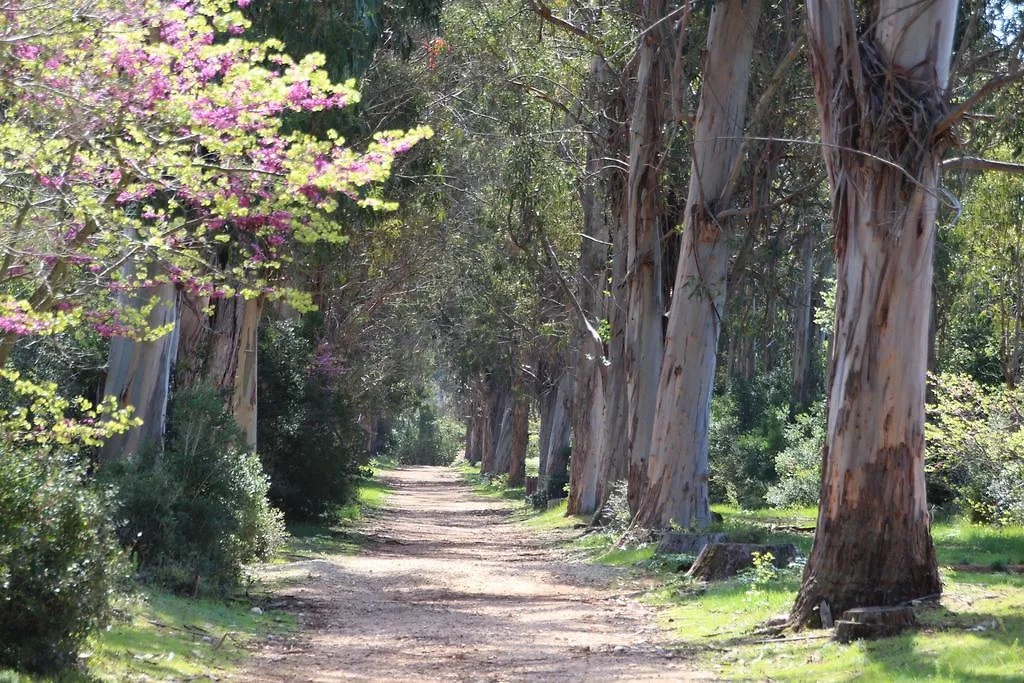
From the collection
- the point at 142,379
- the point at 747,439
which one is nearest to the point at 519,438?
the point at 747,439

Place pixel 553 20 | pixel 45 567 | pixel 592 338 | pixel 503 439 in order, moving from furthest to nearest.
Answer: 1. pixel 503 439
2. pixel 592 338
3. pixel 553 20
4. pixel 45 567

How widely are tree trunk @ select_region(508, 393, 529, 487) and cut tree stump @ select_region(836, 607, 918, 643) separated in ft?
109

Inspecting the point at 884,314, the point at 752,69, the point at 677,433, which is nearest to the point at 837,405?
the point at 884,314

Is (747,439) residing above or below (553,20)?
below

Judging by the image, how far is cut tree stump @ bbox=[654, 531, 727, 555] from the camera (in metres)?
17.2

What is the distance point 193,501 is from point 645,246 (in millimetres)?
10478

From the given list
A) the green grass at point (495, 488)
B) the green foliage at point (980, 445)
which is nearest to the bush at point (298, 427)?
the green foliage at point (980, 445)

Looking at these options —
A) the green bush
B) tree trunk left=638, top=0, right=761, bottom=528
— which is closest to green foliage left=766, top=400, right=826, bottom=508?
tree trunk left=638, top=0, right=761, bottom=528

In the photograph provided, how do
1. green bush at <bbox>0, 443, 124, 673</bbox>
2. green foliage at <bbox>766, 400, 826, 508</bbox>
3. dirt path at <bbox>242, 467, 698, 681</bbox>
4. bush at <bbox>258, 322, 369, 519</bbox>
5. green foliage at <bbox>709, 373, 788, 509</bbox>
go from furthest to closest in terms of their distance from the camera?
green foliage at <bbox>709, 373, 788, 509</bbox>
green foliage at <bbox>766, 400, 826, 508</bbox>
bush at <bbox>258, 322, 369, 519</bbox>
dirt path at <bbox>242, 467, 698, 681</bbox>
green bush at <bbox>0, 443, 124, 673</bbox>

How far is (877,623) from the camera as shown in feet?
31.8

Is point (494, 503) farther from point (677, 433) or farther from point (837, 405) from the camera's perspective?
point (837, 405)

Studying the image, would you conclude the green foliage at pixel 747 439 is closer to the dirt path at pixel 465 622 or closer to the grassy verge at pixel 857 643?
the dirt path at pixel 465 622

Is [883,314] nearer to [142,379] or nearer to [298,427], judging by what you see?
[142,379]

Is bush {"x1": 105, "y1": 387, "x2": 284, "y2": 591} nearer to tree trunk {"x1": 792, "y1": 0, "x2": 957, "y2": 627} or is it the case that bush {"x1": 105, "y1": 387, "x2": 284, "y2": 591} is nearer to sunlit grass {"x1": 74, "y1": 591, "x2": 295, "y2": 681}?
sunlit grass {"x1": 74, "y1": 591, "x2": 295, "y2": 681}
